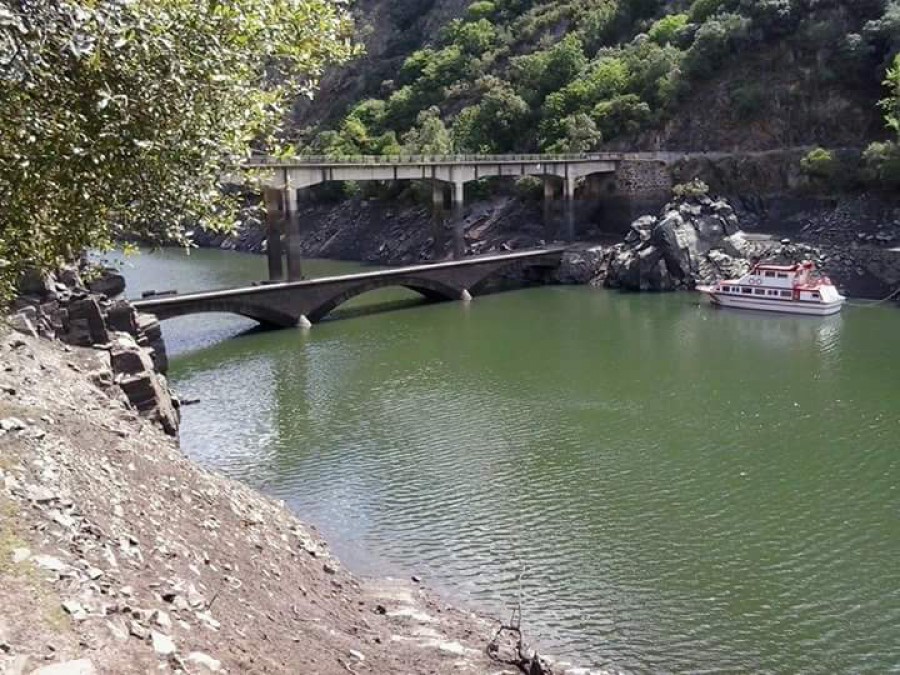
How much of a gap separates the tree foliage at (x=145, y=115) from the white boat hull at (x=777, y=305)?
156 feet

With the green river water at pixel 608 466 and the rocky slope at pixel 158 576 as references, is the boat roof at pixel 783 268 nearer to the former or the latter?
the green river water at pixel 608 466

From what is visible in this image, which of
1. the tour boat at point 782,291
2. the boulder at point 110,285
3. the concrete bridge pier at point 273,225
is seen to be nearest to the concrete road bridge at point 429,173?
the concrete bridge pier at point 273,225

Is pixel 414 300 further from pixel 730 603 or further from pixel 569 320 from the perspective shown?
pixel 730 603

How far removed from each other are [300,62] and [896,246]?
58.1 m

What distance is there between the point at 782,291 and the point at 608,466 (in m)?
33.8

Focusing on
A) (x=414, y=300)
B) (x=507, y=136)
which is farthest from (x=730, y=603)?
(x=507, y=136)

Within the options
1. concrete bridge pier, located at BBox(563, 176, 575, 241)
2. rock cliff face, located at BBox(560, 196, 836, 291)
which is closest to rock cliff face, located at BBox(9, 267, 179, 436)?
rock cliff face, located at BBox(560, 196, 836, 291)

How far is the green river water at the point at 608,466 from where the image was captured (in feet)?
65.9

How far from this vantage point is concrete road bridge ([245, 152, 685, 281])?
200 feet

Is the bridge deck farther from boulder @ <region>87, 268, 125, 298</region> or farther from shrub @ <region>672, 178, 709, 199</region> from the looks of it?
boulder @ <region>87, 268, 125, 298</region>

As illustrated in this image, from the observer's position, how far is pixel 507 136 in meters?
92.6

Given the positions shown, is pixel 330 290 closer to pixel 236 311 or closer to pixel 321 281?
pixel 321 281

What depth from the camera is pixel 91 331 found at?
32.1m

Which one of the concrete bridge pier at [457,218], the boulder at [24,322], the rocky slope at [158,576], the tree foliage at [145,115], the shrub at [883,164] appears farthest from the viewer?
the concrete bridge pier at [457,218]
